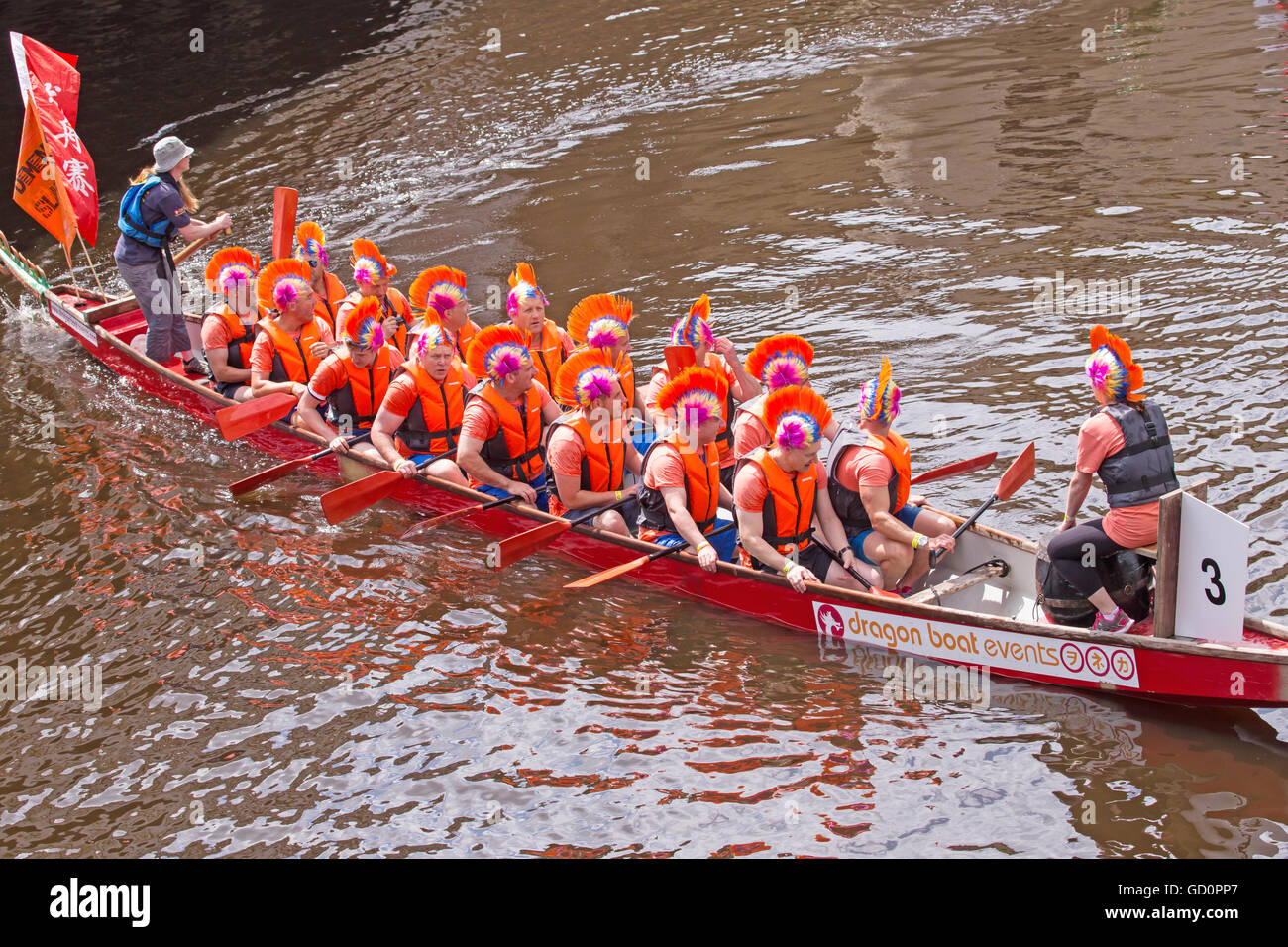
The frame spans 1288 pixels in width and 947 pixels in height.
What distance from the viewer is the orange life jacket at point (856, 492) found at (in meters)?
7.87

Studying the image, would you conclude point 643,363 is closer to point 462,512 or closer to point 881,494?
point 462,512

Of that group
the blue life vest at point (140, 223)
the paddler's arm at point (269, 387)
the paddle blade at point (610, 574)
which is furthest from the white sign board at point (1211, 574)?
the blue life vest at point (140, 223)

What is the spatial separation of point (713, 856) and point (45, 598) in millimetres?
6598

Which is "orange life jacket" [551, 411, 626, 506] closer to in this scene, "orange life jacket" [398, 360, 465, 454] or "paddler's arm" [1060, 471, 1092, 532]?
"orange life jacket" [398, 360, 465, 454]

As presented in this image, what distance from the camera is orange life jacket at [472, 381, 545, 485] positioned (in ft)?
32.3

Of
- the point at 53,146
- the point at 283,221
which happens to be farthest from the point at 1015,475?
the point at 53,146

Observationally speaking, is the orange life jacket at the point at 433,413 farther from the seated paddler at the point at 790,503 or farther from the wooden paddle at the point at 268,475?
the seated paddler at the point at 790,503

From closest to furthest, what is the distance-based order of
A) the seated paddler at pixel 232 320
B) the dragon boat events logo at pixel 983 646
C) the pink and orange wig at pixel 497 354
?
the dragon boat events logo at pixel 983 646 < the pink and orange wig at pixel 497 354 < the seated paddler at pixel 232 320

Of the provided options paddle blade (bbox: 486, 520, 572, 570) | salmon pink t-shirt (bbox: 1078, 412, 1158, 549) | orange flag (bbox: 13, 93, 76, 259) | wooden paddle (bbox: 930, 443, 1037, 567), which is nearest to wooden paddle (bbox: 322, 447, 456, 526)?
paddle blade (bbox: 486, 520, 572, 570)

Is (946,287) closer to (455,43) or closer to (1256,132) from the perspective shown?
(1256,132)

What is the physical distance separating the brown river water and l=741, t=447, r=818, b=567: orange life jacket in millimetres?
801

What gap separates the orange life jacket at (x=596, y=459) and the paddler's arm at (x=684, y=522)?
2.84 feet

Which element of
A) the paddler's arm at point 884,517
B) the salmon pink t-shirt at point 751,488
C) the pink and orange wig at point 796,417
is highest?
the pink and orange wig at point 796,417

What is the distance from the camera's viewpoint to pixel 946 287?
44.0 feet
